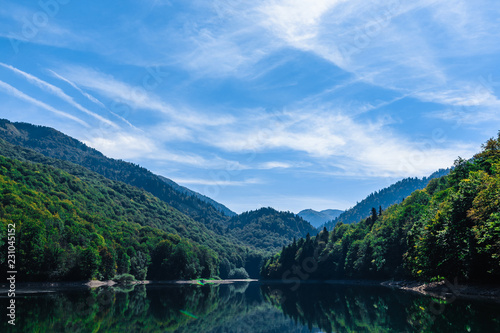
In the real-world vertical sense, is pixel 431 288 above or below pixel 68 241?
below

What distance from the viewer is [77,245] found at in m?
108

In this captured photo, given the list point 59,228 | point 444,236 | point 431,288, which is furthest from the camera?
point 59,228

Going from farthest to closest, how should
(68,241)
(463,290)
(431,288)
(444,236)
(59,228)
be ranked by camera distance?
(68,241) < (59,228) < (431,288) < (444,236) < (463,290)

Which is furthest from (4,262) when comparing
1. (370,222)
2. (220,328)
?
(370,222)

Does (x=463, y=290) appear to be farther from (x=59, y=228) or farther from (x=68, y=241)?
(x=59, y=228)

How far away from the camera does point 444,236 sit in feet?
189

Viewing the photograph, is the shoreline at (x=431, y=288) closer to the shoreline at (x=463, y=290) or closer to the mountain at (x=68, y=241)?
the shoreline at (x=463, y=290)

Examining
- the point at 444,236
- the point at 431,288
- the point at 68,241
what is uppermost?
the point at 68,241

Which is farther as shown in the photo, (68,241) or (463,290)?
(68,241)

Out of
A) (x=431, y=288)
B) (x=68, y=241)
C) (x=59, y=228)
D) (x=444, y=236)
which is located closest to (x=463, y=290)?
(x=444, y=236)

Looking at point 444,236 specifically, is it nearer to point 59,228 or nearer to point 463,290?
point 463,290

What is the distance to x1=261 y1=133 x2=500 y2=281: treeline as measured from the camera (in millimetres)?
46812

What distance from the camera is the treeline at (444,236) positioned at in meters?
46.8

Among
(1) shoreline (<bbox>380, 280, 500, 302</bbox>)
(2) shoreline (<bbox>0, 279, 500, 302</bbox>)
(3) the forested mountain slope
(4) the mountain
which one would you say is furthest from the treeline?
(3) the forested mountain slope
